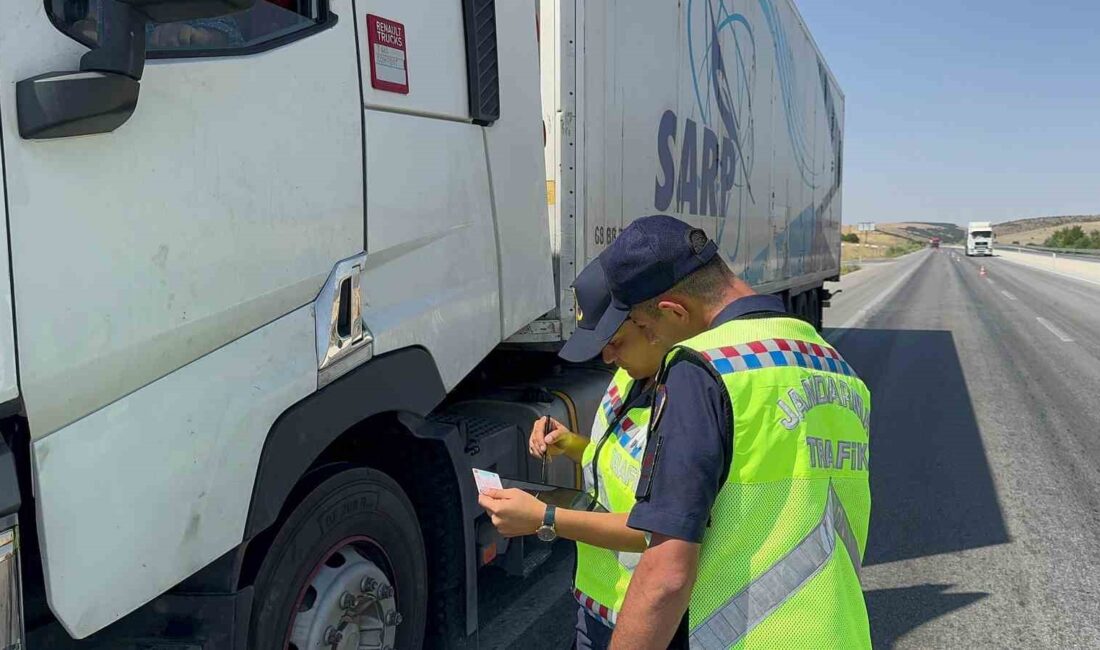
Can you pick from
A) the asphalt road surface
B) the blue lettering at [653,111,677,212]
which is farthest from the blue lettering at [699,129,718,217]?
the asphalt road surface

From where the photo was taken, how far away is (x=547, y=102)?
12.4 ft

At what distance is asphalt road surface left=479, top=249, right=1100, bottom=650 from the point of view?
3.93 m

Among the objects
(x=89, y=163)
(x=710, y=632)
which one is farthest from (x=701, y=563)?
(x=89, y=163)

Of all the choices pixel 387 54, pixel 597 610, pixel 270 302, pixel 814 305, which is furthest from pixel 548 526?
pixel 814 305

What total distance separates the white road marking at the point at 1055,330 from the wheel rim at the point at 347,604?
15471 mm

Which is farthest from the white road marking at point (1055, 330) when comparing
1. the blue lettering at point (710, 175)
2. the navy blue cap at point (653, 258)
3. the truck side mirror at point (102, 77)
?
the truck side mirror at point (102, 77)

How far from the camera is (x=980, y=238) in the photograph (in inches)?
3091

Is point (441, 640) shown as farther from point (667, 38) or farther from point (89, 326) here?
point (667, 38)

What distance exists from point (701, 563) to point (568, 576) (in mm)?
2945

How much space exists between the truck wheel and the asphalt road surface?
1153 mm

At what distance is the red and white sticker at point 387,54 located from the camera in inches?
93.2

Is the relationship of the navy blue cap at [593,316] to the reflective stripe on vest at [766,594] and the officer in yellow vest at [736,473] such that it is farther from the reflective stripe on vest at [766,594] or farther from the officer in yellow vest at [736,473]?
the reflective stripe on vest at [766,594]

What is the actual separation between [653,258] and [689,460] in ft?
1.30

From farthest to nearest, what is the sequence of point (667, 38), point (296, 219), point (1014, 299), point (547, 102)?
point (1014, 299)
point (667, 38)
point (547, 102)
point (296, 219)
